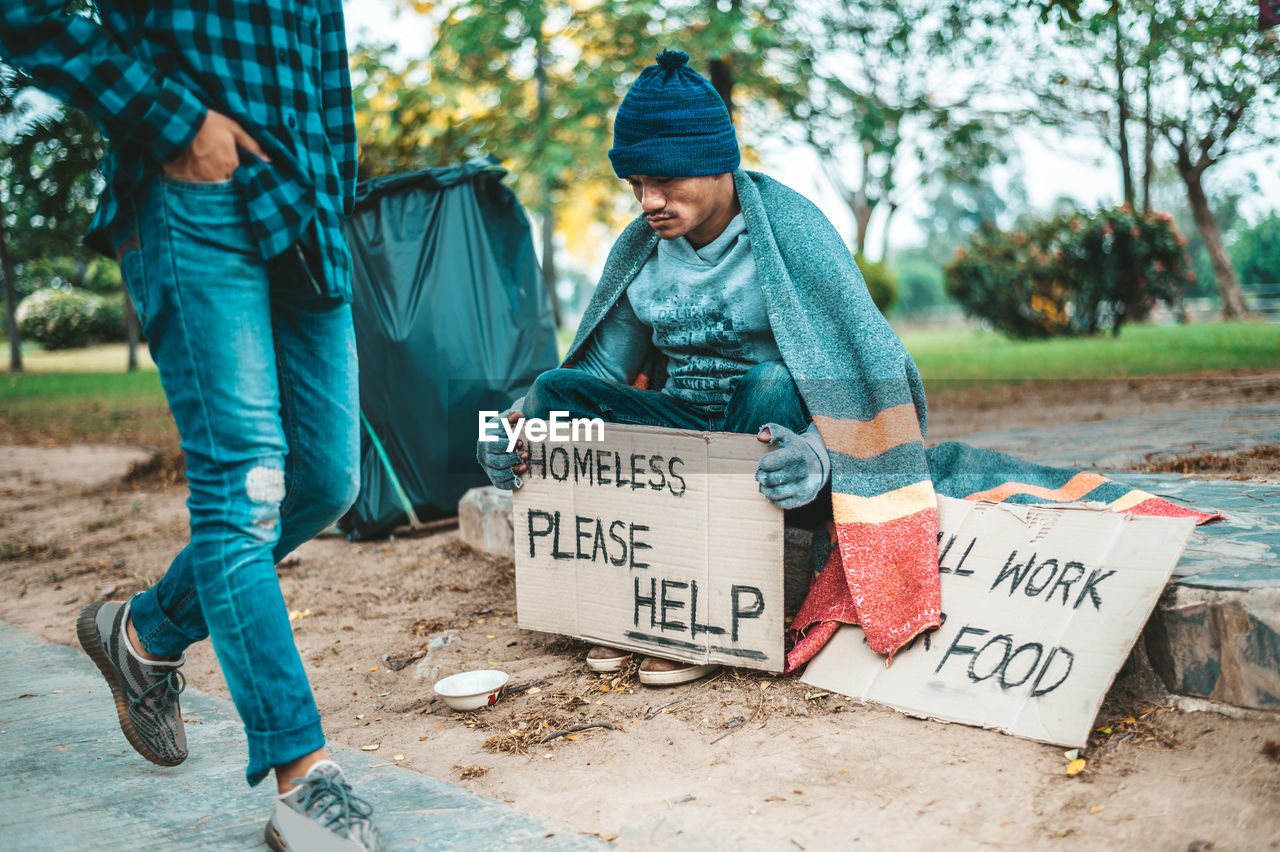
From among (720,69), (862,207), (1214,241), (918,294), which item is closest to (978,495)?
(720,69)

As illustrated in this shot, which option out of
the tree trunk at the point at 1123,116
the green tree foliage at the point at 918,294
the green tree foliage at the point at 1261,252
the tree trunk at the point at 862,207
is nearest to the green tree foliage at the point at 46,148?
the green tree foliage at the point at 1261,252

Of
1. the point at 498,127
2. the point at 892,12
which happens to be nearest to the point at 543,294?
the point at 498,127

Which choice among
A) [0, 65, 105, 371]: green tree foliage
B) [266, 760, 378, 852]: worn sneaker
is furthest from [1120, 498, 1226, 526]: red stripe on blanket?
[0, 65, 105, 371]: green tree foliage

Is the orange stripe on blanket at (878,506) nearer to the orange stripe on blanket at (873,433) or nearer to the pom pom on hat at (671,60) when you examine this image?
the orange stripe on blanket at (873,433)

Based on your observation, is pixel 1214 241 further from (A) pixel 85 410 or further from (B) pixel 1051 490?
(A) pixel 85 410

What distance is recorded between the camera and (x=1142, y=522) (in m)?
1.99

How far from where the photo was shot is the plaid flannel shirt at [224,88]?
4.46ft

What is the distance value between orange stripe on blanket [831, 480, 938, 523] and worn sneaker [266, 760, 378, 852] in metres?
1.16

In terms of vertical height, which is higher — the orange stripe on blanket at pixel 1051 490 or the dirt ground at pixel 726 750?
the orange stripe on blanket at pixel 1051 490

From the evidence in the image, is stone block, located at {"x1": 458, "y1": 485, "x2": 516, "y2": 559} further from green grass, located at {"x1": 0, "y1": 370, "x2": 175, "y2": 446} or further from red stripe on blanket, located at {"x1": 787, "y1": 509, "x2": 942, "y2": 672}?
green grass, located at {"x1": 0, "y1": 370, "x2": 175, "y2": 446}

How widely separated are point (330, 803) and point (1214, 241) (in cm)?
1526

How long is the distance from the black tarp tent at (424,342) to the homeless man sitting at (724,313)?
146 centimetres

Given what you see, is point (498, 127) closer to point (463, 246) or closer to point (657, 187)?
point (463, 246)

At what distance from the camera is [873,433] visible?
2.19m
